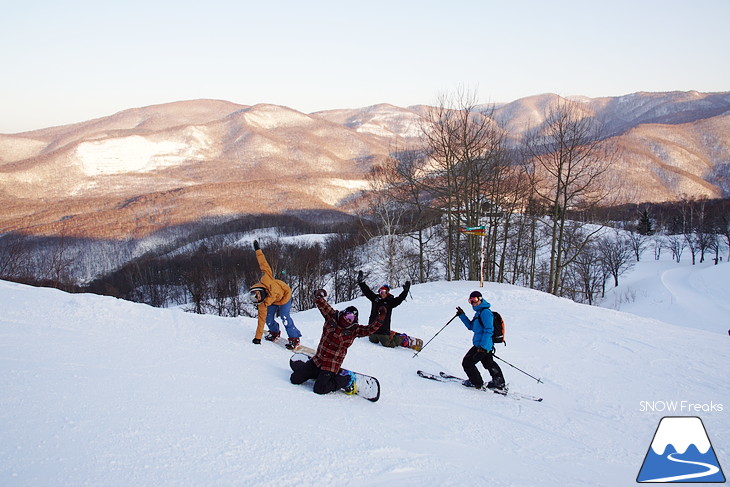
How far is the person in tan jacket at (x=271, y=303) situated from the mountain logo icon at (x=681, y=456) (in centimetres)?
593

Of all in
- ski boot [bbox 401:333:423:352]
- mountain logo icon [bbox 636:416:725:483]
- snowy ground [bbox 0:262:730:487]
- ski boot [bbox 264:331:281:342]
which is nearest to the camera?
snowy ground [bbox 0:262:730:487]

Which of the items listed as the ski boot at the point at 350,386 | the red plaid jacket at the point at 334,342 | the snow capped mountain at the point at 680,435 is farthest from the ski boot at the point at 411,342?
the snow capped mountain at the point at 680,435

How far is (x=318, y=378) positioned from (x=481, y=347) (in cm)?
289

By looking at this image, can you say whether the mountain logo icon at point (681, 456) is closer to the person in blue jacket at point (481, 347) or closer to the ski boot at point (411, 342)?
the person in blue jacket at point (481, 347)

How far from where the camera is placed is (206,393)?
534 centimetres

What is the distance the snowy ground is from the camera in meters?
3.76

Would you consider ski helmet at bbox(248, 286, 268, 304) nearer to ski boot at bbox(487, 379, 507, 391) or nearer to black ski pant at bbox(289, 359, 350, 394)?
black ski pant at bbox(289, 359, 350, 394)

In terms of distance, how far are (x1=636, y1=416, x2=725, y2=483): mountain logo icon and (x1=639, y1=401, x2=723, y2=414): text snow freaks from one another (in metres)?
0.35

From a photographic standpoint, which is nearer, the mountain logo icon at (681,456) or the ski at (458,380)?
the mountain logo icon at (681,456)

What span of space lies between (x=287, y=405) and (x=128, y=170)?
21382cm

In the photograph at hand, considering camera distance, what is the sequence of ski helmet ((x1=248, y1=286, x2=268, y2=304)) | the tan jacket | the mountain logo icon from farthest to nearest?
1. the tan jacket
2. ski helmet ((x1=248, y1=286, x2=268, y2=304))
3. the mountain logo icon

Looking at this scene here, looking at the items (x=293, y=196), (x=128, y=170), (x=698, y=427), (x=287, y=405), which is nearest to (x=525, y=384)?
(x=698, y=427)

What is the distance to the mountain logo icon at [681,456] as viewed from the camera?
4.62 m

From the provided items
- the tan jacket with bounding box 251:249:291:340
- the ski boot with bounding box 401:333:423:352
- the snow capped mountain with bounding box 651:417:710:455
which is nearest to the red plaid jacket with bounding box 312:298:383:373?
the tan jacket with bounding box 251:249:291:340
